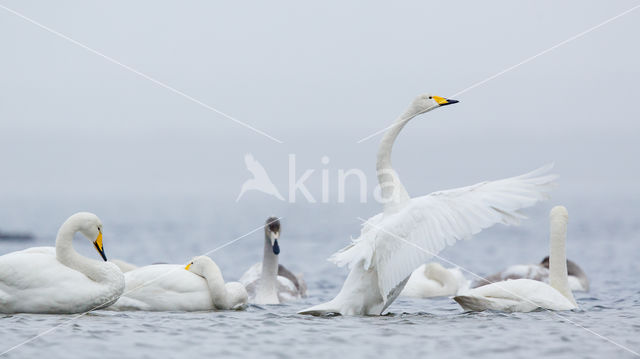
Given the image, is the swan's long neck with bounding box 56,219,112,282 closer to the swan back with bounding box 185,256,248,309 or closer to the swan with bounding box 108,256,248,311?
the swan with bounding box 108,256,248,311

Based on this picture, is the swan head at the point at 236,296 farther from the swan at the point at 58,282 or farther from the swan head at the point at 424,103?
the swan head at the point at 424,103

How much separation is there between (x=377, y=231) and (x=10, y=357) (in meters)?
3.71

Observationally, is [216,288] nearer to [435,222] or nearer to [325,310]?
[325,310]

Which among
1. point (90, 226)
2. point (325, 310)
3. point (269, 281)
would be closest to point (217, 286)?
point (325, 310)

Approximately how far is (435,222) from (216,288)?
9.31 feet

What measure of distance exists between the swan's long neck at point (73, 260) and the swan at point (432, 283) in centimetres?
589

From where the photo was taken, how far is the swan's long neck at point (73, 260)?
10000mm

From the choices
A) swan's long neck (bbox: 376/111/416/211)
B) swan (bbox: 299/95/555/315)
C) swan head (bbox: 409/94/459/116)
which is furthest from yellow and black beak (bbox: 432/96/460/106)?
swan (bbox: 299/95/555/315)

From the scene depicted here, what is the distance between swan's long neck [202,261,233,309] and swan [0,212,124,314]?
129 cm

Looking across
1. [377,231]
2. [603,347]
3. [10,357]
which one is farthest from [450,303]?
[10,357]

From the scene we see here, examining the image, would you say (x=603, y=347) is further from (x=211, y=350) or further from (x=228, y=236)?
(x=228, y=236)

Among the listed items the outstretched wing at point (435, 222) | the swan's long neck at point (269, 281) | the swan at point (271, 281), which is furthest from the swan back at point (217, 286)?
the swan's long neck at point (269, 281)

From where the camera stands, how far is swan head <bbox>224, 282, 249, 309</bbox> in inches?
444

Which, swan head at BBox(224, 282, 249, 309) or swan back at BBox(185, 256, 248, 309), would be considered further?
swan head at BBox(224, 282, 249, 309)
